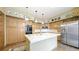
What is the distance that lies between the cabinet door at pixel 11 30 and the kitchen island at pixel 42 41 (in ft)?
0.68

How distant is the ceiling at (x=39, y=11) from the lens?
1212mm

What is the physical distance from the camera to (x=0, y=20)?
1.21m

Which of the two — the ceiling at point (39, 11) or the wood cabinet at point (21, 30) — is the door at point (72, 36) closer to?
the ceiling at point (39, 11)

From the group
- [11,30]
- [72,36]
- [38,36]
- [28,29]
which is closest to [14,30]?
[11,30]

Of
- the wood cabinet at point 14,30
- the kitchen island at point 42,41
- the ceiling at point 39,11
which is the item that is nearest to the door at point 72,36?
the kitchen island at point 42,41

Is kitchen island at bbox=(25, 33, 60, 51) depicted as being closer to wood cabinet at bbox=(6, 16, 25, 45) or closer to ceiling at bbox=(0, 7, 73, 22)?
wood cabinet at bbox=(6, 16, 25, 45)

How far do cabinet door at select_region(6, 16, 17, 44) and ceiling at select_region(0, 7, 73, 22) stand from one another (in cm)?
12

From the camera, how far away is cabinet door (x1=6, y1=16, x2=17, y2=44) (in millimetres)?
1240

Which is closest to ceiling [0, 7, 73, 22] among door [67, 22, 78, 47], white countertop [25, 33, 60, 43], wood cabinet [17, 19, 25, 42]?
wood cabinet [17, 19, 25, 42]

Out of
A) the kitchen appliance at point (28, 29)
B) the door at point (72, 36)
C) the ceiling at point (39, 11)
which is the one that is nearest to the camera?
the ceiling at point (39, 11)

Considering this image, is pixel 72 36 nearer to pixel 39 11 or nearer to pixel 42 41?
pixel 42 41

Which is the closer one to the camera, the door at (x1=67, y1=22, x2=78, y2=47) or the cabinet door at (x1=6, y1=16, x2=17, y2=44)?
the cabinet door at (x1=6, y1=16, x2=17, y2=44)
